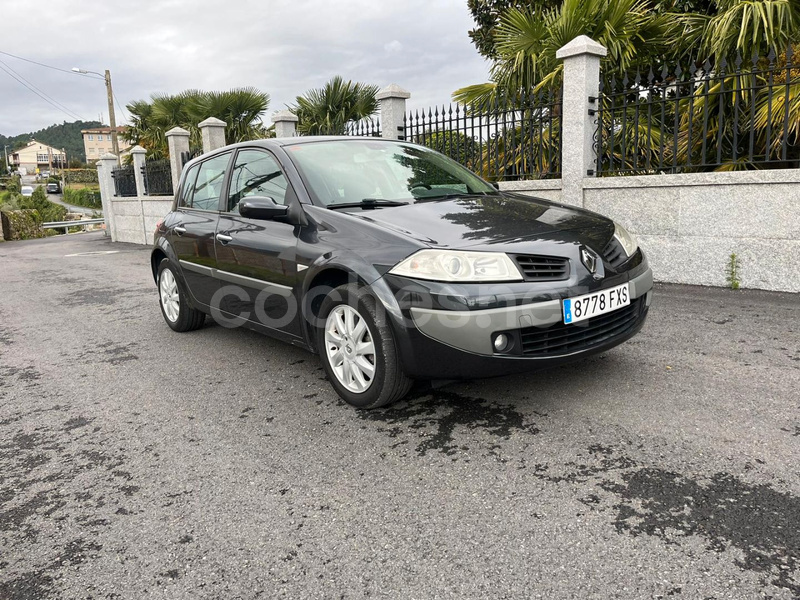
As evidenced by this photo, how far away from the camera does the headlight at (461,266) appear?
10.2 ft

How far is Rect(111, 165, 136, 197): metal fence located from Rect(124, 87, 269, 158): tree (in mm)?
2520

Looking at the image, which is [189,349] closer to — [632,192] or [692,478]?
[692,478]

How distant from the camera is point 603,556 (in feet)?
6.98

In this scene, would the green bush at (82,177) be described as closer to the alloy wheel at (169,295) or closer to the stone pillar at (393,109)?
the stone pillar at (393,109)

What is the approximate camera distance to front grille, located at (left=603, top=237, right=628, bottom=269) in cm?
350

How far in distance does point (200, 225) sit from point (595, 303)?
3.09 m

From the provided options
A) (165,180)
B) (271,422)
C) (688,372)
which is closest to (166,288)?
(271,422)

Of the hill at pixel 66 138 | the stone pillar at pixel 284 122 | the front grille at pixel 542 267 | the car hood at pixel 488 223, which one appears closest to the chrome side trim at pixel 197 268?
the car hood at pixel 488 223

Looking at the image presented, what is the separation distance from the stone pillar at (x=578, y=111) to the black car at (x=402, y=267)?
334 cm

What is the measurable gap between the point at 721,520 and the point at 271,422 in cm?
220

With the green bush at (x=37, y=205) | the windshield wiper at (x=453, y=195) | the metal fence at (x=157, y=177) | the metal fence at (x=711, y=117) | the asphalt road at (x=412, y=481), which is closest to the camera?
the asphalt road at (x=412, y=481)

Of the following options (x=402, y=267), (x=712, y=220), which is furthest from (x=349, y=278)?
(x=712, y=220)

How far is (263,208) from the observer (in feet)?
12.5

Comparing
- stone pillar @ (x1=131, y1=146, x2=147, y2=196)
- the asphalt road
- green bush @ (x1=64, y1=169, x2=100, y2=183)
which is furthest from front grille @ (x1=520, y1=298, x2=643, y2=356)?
green bush @ (x1=64, y1=169, x2=100, y2=183)
